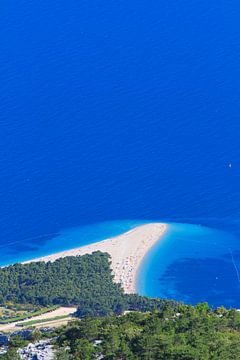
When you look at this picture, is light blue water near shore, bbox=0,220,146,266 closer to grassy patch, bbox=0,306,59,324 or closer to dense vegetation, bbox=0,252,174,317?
dense vegetation, bbox=0,252,174,317

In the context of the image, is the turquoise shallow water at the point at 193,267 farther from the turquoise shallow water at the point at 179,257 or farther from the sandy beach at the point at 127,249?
the sandy beach at the point at 127,249

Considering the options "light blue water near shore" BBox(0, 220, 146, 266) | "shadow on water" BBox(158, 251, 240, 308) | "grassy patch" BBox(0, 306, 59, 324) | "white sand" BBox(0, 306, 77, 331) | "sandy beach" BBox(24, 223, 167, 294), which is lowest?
"white sand" BBox(0, 306, 77, 331)

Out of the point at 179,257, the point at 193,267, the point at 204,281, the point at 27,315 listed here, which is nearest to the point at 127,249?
the point at 179,257

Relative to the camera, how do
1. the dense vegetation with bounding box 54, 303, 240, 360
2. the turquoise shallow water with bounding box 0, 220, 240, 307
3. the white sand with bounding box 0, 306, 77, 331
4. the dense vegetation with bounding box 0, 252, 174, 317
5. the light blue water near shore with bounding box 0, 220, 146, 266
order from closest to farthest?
1. the dense vegetation with bounding box 54, 303, 240, 360
2. the white sand with bounding box 0, 306, 77, 331
3. the dense vegetation with bounding box 0, 252, 174, 317
4. the turquoise shallow water with bounding box 0, 220, 240, 307
5. the light blue water near shore with bounding box 0, 220, 146, 266

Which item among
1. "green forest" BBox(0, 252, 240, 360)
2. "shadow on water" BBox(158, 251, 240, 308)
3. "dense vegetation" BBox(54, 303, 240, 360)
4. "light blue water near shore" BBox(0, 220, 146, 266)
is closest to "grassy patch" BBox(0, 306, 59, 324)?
"green forest" BBox(0, 252, 240, 360)

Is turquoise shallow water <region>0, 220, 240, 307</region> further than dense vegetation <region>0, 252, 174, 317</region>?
Yes

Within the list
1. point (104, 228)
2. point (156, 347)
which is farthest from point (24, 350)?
point (104, 228)
